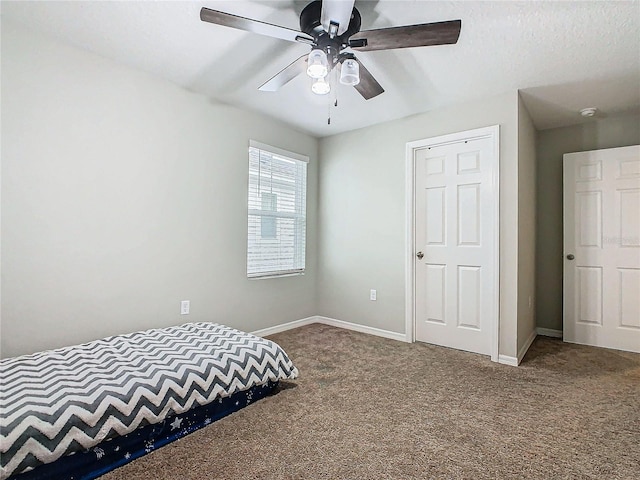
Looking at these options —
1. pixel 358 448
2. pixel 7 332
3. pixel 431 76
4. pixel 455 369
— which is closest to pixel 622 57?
pixel 431 76

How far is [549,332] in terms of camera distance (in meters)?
3.87

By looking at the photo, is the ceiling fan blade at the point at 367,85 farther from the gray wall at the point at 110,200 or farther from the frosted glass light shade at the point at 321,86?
the gray wall at the point at 110,200

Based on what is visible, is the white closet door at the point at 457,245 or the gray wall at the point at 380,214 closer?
the gray wall at the point at 380,214

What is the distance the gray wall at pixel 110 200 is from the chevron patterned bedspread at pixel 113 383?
342mm

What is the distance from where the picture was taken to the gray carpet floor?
5.00 feet

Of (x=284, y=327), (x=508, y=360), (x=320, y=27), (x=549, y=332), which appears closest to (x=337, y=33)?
(x=320, y=27)

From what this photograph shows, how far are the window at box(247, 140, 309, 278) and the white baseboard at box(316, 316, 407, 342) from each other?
2.42ft

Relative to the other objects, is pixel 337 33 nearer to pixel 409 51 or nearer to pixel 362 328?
pixel 409 51

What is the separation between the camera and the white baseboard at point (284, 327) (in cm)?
358

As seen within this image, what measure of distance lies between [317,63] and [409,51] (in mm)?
909

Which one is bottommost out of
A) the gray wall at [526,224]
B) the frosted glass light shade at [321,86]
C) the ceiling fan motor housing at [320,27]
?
the gray wall at [526,224]


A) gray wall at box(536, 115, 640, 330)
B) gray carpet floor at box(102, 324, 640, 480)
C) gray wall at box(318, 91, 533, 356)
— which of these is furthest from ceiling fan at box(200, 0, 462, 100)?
gray wall at box(536, 115, 640, 330)

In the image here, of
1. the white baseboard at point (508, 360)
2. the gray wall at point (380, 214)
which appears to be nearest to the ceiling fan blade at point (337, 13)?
the gray wall at point (380, 214)

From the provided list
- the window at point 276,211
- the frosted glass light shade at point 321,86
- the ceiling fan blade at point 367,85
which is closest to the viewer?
the frosted glass light shade at point 321,86
